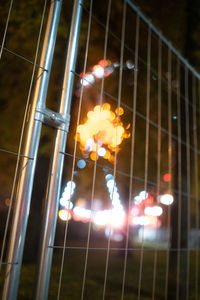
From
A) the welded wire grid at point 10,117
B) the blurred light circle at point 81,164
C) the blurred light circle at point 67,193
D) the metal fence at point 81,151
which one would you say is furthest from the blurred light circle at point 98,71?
the blurred light circle at point 67,193

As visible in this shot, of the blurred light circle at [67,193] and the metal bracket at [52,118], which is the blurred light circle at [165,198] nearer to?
the blurred light circle at [67,193]

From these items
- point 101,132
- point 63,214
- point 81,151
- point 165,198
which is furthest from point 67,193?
point 165,198

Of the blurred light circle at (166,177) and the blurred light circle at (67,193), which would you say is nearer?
the blurred light circle at (67,193)

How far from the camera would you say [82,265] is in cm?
105

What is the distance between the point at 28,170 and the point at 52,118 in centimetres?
20

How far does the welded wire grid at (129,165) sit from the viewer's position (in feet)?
3.47

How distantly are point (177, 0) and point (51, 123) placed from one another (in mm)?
2109

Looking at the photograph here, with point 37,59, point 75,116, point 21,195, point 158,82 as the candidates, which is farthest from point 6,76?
point 158,82

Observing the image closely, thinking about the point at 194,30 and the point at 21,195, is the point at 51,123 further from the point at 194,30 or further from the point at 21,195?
the point at 194,30

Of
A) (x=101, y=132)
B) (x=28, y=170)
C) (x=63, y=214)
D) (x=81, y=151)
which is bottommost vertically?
(x=63, y=214)

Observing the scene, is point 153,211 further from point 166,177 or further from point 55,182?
point 55,182

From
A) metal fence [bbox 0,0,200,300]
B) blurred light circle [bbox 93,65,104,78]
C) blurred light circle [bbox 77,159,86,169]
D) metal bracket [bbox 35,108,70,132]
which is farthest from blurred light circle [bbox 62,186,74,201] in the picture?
blurred light circle [bbox 93,65,104,78]

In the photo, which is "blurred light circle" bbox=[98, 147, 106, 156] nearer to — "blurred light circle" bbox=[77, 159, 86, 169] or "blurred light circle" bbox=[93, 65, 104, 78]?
"blurred light circle" bbox=[77, 159, 86, 169]

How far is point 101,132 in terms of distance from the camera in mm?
1142
